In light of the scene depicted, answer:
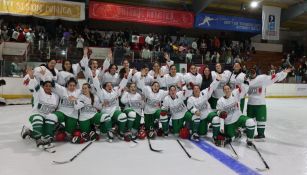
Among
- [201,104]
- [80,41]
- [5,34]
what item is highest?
[5,34]

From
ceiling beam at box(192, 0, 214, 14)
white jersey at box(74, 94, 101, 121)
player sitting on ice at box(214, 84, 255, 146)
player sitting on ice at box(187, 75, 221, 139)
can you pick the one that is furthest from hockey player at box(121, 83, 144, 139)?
ceiling beam at box(192, 0, 214, 14)

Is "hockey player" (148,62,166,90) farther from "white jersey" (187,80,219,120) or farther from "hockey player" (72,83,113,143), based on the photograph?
"hockey player" (72,83,113,143)

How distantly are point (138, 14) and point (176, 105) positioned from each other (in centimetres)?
975

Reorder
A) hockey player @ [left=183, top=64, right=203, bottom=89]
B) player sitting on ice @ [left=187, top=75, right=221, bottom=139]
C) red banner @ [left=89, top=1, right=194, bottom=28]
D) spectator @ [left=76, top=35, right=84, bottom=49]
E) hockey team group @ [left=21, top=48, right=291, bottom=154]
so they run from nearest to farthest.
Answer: hockey team group @ [left=21, top=48, right=291, bottom=154] → player sitting on ice @ [left=187, top=75, right=221, bottom=139] → hockey player @ [left=183, top=64, right=203, bottom=89] → spectator @ [left=76, top=35, right=84, bottom=49] → red banner @ [left=89, top=1, right=194, bottom=28]

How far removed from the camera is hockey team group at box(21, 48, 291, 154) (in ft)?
15.4

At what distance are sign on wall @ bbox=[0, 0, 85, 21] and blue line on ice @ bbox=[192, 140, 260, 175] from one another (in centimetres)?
963

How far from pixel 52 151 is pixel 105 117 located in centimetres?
98

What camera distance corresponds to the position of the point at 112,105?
5.22m

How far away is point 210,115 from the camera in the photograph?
5.13 meters

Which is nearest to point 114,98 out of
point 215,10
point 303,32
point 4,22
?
point 4,22

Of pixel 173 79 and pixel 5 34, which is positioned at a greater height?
pixel 5 34

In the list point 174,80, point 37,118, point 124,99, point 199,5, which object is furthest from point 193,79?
point 199,5

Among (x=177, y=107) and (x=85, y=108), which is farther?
(x=177, y=107)

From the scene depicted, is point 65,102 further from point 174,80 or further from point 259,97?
point 259,97
